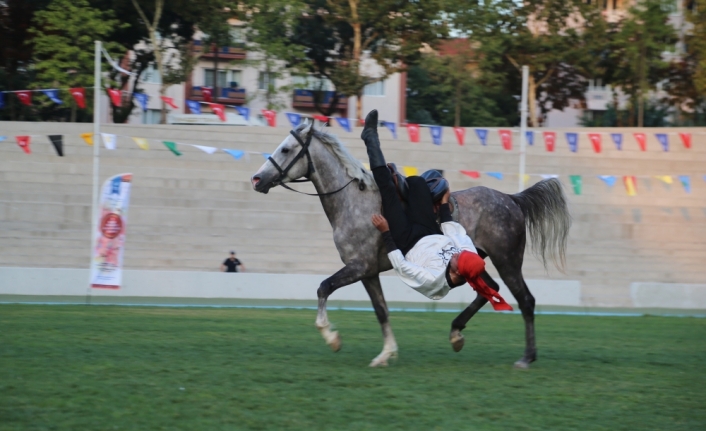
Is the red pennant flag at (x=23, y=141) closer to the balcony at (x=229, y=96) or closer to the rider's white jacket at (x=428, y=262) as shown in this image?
the rider's white jacket at (x=428, y=262)

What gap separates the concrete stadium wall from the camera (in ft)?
85.0

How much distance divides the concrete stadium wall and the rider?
1519cm

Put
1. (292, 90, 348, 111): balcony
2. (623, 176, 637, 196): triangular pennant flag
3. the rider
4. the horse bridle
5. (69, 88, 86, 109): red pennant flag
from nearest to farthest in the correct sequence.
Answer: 1. the rider
2. the horse bridle
3. (69, 88, 86, 109): red pennant flag
4. (623, 176, 637, 196): triangular pennant flag
5. (292, 90, 348, 111): balcony

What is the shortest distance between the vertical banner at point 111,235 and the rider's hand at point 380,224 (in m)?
11.5

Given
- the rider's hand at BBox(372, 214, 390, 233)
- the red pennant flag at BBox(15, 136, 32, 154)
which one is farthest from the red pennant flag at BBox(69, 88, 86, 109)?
the rider's hand at BBox(372, 214, 390, 233)

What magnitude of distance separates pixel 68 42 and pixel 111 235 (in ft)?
52.9

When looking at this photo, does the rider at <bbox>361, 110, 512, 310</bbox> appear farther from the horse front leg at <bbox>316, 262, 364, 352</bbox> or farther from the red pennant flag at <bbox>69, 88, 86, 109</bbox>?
the red pennant flag at <bbox>69, 88, 86, 109</bbox>

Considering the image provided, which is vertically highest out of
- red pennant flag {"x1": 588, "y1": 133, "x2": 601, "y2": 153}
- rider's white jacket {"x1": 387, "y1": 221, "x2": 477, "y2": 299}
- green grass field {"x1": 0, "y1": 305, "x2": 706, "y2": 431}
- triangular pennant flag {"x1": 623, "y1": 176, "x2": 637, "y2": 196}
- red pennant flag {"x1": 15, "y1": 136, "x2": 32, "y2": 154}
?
red pennant flag {"x1": 588, "y1": 133, "x2": 601, "y2": 153}

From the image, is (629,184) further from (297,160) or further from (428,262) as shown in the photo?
(297,160)

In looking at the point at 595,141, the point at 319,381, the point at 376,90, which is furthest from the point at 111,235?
the point at 376,90

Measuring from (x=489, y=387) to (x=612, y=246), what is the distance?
2260 centimetres

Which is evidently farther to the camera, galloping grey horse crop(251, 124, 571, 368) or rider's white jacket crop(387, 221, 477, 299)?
galloping grey horse crop(251, 124, 571, 368)

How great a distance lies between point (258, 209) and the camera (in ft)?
93.9

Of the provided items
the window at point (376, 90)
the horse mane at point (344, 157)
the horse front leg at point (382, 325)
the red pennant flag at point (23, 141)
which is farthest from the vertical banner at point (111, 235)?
the window at point (376, 90)
